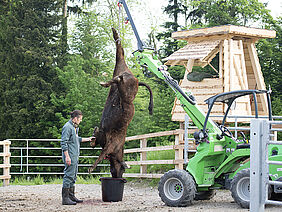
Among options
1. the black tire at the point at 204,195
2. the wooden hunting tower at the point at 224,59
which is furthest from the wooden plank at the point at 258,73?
the black tire at the point at 204,195

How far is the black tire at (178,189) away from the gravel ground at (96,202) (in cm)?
15

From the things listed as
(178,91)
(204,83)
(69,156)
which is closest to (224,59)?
(204,83)

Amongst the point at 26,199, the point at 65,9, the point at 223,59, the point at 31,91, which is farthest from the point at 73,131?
the point at 65,9

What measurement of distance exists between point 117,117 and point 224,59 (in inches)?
230

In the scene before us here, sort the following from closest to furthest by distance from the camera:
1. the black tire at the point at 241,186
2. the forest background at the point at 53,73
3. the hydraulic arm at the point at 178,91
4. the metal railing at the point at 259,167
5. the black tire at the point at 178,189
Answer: the metal railing at the point at 259,167, the black tire at the point at 241,186, the black tire at the point at 178,189, the hydraulic arm at the point at 178,91, the forest background at the point at 53,73

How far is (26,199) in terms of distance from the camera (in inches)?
401

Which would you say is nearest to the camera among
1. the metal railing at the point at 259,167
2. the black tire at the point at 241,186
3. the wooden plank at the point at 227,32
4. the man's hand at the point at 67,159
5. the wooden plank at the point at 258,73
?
the metal railing at the point at 259,167

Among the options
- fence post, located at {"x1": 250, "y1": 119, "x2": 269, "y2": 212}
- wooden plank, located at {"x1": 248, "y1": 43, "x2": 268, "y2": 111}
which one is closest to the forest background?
wooden plank, located at {"x1": 248, "y1": 43, "x2": 268, "y2": 111}

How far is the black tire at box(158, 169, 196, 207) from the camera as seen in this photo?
8.52 metres

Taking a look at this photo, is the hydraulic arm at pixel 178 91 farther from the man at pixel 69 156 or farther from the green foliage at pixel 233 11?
the green foliage at pixel 233 11

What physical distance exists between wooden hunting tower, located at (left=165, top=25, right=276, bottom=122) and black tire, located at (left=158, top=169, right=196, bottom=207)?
5477 mm

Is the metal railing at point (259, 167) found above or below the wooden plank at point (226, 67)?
below

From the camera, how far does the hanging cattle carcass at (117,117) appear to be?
9.52 m

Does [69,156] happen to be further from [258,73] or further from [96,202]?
[258,73]
